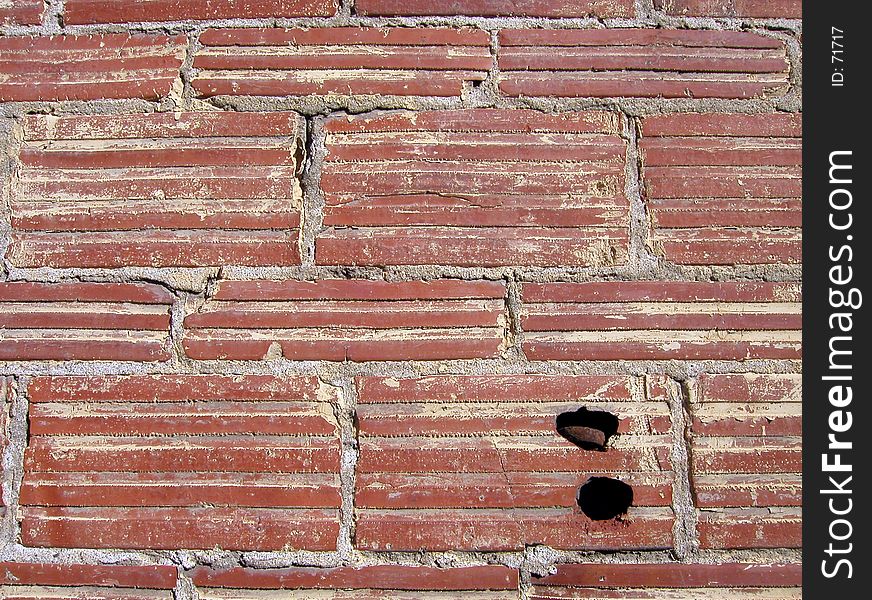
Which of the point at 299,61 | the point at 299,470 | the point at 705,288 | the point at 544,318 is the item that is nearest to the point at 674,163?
the point at 705,288

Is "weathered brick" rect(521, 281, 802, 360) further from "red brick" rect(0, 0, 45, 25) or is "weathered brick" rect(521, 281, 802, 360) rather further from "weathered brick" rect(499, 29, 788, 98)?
"red brick" rect(0, 0, 45, 25)

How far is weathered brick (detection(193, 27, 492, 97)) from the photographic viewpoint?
1.31 m

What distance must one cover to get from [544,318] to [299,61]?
72cm

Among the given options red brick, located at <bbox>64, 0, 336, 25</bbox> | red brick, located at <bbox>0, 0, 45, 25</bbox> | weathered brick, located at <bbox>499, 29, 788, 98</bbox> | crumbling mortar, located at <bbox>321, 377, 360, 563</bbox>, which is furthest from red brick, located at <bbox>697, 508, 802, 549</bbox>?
red brick, located at <bbox>0, 0, 45, 25</bbox>

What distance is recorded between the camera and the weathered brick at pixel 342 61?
51.5 inches

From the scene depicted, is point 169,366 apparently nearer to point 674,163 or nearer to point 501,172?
point 501,172

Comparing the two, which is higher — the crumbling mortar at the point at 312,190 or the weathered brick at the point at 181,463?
the crumbling mortar at the point at 312,190

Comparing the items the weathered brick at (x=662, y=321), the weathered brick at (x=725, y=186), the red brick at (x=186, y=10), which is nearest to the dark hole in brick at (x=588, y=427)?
the weathered brick at (x=662, y=321)

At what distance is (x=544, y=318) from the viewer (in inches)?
49.3

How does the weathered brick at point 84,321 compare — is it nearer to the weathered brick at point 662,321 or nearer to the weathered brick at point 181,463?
the weathered brick at point 181,463

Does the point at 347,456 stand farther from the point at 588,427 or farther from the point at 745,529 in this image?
the point at 745,529

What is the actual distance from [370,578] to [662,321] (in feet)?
2.44

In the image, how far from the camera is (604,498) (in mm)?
1241

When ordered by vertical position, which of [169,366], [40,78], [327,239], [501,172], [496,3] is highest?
[496,3]
